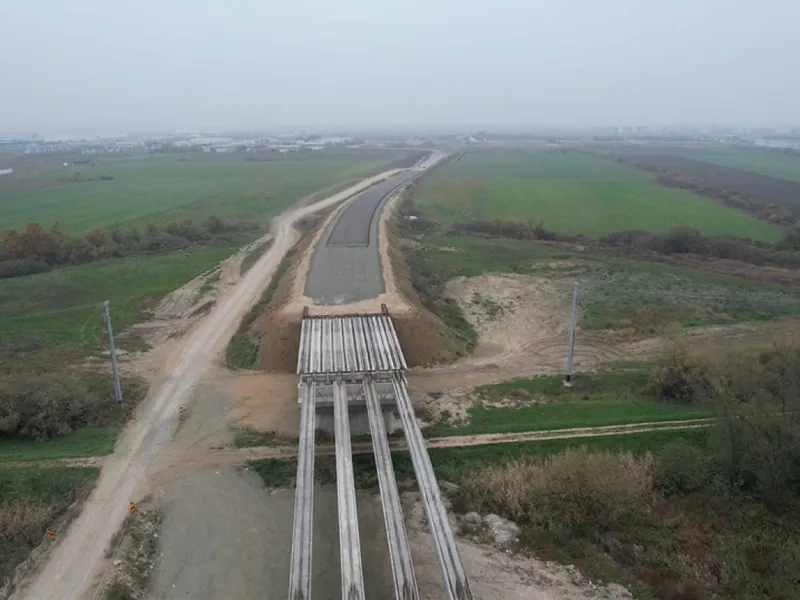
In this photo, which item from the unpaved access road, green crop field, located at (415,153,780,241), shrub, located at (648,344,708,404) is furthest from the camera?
green crop field, located at (415,153,780,241)

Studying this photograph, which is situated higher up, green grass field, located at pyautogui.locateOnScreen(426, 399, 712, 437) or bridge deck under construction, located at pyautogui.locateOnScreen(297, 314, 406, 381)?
bridge deck under construction, located at pyautogui.locateOnScreen(297, 314, 406, 381)

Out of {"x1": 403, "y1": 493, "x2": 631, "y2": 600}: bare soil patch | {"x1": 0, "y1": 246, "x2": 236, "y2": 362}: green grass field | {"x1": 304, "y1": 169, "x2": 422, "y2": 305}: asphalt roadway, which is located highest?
{"x1": 304, "y1": 169, "x2": 422, "y2": 305}: asphalt roadway

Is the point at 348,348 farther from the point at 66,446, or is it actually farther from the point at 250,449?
the point at 66,446

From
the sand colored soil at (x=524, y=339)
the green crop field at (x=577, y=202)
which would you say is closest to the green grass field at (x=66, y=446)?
the sand colored soil at (x=524, y=339)

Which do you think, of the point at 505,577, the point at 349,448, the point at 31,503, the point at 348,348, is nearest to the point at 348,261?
the point at 348,348

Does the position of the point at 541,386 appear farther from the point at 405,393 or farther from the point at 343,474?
the point at 343,474

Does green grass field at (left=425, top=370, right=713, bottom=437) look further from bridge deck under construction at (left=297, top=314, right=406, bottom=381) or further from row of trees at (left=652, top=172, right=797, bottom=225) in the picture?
row of trees at (left=652, top=172, right=797, bottom=225)

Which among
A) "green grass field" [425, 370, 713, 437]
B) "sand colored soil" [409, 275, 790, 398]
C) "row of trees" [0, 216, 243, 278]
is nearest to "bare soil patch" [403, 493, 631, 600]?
"green grass field" [425, 370, 713, 437]
